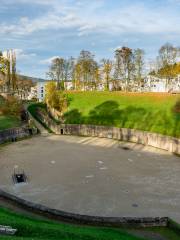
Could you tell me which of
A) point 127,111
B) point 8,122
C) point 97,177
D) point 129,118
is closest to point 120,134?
point 129,118

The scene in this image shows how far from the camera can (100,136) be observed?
132 ft

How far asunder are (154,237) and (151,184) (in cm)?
796

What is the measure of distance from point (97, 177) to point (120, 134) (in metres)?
16.9

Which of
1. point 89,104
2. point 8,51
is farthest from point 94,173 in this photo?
point 8,51

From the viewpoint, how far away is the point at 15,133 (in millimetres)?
37656

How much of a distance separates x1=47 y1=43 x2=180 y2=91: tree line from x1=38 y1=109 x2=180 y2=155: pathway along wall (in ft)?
70.3

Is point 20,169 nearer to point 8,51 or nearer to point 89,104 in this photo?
point 89,104

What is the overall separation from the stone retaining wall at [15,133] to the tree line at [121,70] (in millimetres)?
25091

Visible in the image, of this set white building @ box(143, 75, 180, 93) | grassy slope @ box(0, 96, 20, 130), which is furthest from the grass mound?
white building @ box(143, 75, 180, 93)

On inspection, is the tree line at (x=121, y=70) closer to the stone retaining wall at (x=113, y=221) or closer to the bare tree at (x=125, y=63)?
the bare tree at (x=125, y=63)

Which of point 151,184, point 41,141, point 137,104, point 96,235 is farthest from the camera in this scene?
point 137,104

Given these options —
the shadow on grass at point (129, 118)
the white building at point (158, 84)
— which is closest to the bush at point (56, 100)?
the shadow on grass at point (129, 118)

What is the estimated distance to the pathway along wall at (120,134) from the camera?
3133cm

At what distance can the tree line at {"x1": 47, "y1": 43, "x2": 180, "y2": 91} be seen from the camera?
201 feet
